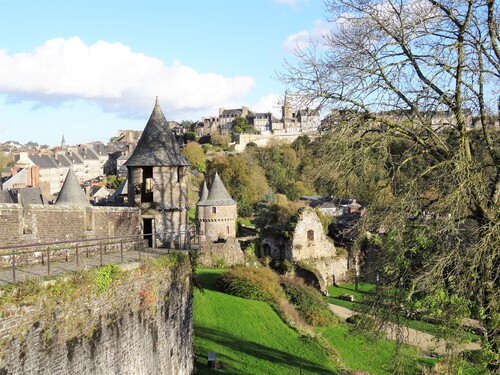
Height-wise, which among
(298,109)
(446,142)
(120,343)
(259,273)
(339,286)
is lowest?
(339,286)

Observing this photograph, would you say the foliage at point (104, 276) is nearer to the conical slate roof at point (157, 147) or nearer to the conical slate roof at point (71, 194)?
the conical slate roof at point (157, 147)

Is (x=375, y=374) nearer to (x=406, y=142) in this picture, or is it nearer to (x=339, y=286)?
(x=406, y=142)

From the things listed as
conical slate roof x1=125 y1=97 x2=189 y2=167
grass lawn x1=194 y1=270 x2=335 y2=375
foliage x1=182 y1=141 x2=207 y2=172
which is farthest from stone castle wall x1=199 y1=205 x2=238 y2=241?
foliage x1=182 y1=141 x2=207 y2=172

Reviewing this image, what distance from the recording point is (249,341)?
67.8 feet

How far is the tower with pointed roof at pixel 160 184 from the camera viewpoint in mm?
16422

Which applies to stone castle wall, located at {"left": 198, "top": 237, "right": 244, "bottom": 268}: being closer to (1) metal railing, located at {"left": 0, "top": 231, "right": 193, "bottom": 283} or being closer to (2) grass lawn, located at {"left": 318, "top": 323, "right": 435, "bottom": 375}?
(2) grass lawn, located at {"left": 318, "top": 323, "right": 435, "bottom": 375}

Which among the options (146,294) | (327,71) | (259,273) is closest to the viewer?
(327,71)

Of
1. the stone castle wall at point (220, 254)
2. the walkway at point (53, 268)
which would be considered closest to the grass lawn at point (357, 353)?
the walkway at point (53, 268)

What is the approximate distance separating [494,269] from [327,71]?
14.7 ft

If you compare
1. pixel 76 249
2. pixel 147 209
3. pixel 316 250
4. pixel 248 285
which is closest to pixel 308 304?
pixel 248 285

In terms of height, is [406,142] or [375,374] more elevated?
[406,142]

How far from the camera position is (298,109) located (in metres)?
10.1

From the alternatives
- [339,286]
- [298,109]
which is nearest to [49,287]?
[298,109]

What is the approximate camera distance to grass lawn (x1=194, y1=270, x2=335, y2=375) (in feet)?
60.1
